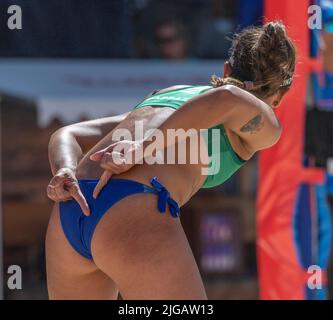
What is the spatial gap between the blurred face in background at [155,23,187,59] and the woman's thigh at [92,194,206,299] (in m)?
3.29

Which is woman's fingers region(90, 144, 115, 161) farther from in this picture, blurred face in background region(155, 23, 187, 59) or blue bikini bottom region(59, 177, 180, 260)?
blurred face in background region(155, 23, 187, 59)

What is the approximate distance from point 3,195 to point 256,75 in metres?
3.59

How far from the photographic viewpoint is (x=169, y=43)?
17.2 ft

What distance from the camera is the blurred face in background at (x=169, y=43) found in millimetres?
5238

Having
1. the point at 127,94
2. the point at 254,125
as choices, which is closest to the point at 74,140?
the point at 254,125

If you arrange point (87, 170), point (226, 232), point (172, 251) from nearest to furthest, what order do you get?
point (172, 251), point (87, 170), point (226, 232)

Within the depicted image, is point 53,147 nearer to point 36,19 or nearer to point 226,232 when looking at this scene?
point 36,19

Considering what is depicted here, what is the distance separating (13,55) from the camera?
412cm

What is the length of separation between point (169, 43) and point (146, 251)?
11.1 feet

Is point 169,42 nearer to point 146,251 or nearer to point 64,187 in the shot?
point 64,187

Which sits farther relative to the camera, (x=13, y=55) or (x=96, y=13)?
(x=13, y=55)

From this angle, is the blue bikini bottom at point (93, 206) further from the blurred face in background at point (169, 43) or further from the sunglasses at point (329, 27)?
the blurred face in background at point (169, 43)
